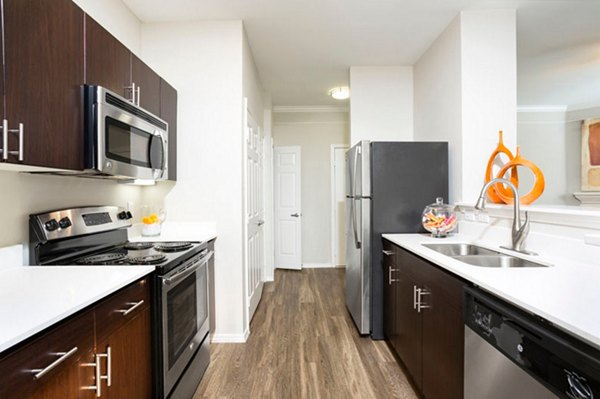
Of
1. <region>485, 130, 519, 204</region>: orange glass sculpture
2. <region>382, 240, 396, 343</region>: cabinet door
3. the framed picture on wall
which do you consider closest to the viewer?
<region>485, 130, 519, 204</region>: orange glass sculpture

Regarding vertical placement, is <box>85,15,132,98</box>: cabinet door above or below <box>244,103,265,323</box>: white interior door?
above

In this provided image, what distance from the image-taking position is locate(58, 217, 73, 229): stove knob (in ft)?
5.30

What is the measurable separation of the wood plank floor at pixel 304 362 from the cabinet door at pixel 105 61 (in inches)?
74.9

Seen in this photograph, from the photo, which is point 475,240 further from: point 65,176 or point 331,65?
point 65,176

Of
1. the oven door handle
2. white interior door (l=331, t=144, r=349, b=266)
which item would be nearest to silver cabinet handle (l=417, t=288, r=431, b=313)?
the oven door handle

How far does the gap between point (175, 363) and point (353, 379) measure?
1.17 metres

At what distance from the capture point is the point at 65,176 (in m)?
1.73

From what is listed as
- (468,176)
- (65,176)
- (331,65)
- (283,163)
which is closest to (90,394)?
(65,176)

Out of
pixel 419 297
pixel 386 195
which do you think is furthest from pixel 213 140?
pixel 419 297

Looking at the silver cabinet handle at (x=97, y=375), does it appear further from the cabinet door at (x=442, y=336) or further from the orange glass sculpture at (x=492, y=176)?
the orange glass sculpture at (x=492, y=176)

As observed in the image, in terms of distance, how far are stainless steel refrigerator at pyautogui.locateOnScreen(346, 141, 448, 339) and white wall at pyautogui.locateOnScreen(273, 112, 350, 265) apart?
2638 millimetres

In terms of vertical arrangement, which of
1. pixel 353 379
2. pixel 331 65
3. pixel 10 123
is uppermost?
pixel 331 65

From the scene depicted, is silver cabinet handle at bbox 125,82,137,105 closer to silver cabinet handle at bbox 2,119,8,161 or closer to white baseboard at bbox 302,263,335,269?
silver cabinet handle at bbox 2,119,8,161

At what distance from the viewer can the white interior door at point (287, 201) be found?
5.08 metres
